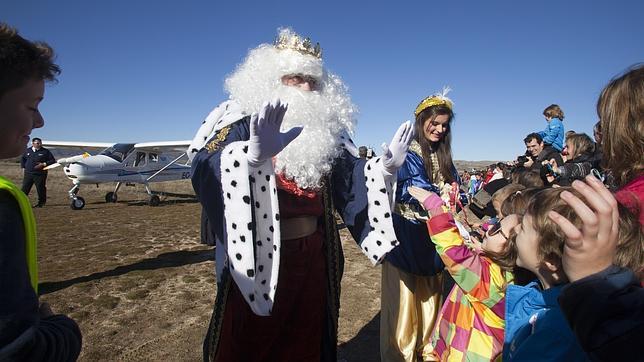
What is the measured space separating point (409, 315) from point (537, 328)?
4.26 ft

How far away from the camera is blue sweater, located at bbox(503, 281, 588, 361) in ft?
3.71

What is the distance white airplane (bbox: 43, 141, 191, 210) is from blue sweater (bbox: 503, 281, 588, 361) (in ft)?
39.2

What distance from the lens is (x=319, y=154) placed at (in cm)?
189

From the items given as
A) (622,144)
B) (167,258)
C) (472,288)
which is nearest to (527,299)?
(472,288)

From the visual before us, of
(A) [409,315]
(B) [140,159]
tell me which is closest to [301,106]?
(A) [409,315]

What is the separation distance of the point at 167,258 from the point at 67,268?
1.26 m

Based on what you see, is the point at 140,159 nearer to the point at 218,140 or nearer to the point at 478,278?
the point at 218,140

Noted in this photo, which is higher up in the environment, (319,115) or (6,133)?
(319,115)

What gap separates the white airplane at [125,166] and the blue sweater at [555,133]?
440 inches

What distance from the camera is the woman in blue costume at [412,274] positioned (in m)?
2.32

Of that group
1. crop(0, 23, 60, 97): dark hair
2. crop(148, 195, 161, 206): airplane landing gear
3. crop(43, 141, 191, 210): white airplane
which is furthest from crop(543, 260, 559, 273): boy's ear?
crop(148, 195, 161, 206): airplane landing gear

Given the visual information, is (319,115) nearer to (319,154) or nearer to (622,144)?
(319,154)

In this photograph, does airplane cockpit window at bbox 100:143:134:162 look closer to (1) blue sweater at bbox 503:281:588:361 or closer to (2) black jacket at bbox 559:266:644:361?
(1) blue sweater at bbox 503:281:588:361

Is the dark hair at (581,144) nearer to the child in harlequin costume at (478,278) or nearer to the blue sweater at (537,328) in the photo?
the child in harlequin costume at (478,278)
